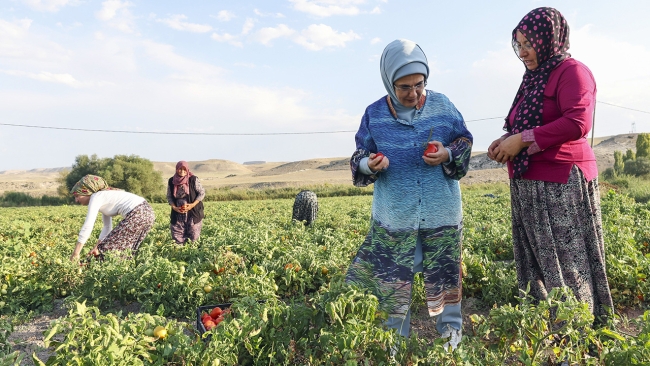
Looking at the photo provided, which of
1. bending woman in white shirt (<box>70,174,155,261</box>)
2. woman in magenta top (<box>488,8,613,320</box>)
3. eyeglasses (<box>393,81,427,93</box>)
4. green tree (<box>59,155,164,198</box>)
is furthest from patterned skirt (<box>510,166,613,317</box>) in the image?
green tree (<box>59,155,164,198</box>)

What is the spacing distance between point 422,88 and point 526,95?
2.05 ft

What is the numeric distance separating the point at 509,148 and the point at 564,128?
11.3 inches

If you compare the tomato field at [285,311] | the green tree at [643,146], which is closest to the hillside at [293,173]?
the green tree at [643,146]

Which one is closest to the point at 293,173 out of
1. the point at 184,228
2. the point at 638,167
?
the point at 638,167

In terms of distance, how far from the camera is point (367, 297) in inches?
81.7

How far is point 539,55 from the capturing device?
239 cm

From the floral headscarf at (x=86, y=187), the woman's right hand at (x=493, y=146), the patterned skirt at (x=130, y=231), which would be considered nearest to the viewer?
the woman's right hand at (x=493, y=146)

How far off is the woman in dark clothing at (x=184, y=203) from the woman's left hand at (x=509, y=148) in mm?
4855

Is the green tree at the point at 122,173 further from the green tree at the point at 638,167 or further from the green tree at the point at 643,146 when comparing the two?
the green tree at the point at 643,146

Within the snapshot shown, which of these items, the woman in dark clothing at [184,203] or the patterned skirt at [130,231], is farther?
the woman in dark clothing at [184,203]

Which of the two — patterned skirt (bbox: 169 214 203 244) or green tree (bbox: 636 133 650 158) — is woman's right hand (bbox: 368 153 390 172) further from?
green tree (bbox: 636 133 650 158)

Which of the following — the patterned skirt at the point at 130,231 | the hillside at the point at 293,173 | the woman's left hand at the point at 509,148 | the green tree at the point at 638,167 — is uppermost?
the woman's left hand at the point at 509,148

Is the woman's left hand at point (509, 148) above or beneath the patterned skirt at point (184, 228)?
above

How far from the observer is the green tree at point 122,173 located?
3712 centimetres
